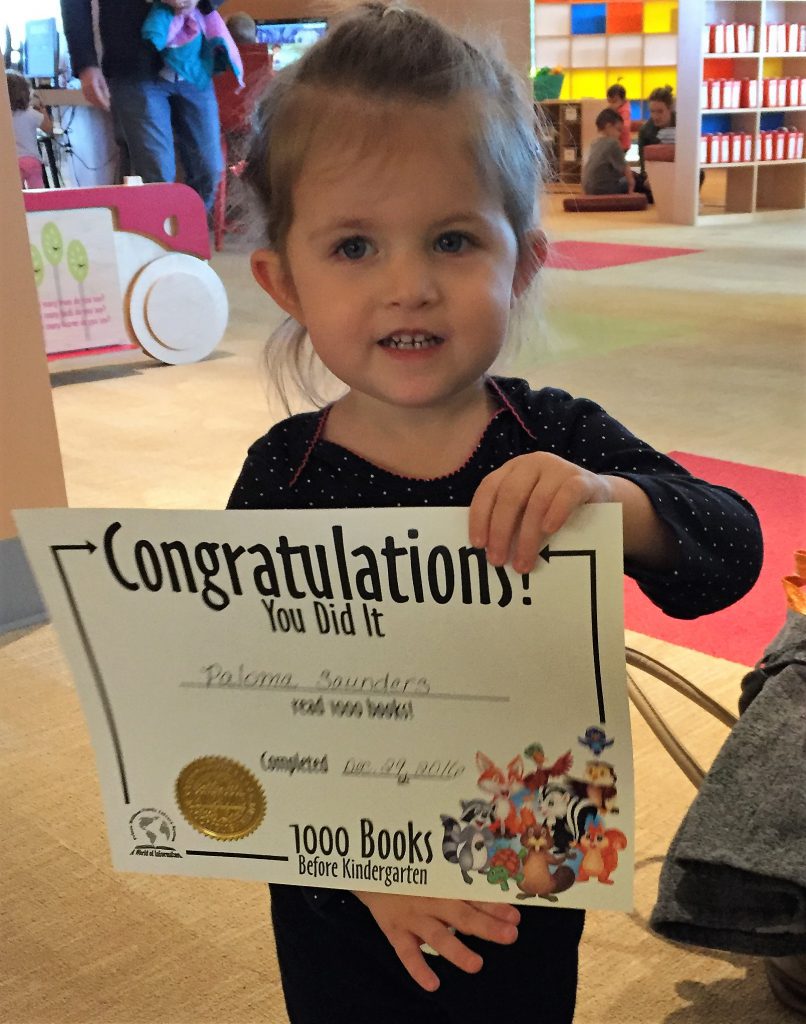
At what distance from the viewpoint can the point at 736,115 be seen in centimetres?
886

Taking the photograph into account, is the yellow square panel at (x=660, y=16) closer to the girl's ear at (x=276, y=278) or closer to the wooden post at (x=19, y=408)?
the wooden post at (x=19, y=408)

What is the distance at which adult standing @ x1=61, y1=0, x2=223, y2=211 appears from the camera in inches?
163

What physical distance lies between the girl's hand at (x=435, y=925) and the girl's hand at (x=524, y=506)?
268mm

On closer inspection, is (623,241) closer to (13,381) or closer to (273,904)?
(13,381)

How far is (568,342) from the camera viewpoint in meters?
4.51

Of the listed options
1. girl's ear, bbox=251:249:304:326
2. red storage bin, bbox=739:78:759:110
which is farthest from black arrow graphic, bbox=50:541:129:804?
red storage bin, bbox=739:78:759:110

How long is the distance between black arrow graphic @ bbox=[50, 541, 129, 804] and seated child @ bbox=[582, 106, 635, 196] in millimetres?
9413

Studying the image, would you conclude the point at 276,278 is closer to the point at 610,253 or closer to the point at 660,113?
the point at 610,253

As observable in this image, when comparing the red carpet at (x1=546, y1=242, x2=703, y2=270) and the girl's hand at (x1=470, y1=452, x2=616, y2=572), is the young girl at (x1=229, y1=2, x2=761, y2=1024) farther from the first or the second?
the red carpet at (x1=546, y1=242, x2=703, y2=270)

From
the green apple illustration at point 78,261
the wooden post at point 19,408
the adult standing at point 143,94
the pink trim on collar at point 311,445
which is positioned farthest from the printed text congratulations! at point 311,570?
the adult standing at point 143,94

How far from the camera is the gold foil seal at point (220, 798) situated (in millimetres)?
768

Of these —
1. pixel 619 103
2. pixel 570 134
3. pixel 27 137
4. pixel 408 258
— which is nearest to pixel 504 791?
pixel 408 258

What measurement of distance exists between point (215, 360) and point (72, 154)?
15.1ft

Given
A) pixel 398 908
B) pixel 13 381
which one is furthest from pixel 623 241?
pixel 398 908
